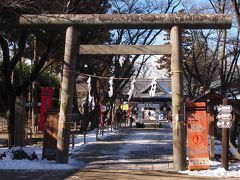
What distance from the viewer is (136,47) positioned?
13.9 meters

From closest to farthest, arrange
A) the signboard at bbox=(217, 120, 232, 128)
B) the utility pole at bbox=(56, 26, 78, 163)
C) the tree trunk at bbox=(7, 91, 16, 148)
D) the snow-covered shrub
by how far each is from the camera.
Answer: the signboard at bbox=(217, 120, 232, 128) → the utility pole at bbox=(56, 26, 78, 163) → the snow-covered shrub → the tree trunk at bbox=(7, 91, 16, 148)

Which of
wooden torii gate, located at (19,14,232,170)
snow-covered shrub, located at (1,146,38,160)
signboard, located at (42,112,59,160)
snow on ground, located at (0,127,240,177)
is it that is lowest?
snow on ground, located at (0,127,240,177)

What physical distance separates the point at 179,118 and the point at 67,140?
3.55 meters

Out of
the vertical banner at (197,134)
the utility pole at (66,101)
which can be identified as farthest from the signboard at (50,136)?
the vertical banner at (197,134)

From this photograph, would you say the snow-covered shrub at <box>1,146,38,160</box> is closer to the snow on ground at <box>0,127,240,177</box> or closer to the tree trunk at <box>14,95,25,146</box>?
the snow on ground at <box>0,127,240,177</box>

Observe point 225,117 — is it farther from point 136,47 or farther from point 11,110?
point 11,110

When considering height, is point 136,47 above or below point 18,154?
above

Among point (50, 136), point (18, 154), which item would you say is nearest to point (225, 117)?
point (50, 136)

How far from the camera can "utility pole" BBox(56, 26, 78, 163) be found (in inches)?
549

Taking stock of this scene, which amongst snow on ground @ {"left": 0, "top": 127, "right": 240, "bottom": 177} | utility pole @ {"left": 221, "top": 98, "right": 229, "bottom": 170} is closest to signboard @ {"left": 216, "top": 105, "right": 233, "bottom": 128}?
utility pole @ {"left": 221, "top": 98, "right": 229, "bottom": 170}

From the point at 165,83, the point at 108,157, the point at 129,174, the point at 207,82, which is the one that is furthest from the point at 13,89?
the point at 165,83

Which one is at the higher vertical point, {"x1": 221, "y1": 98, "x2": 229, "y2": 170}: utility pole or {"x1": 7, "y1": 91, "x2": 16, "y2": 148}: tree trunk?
{"x1": 7, "y1": 91, "x2": 16, "y2": 148}: tree trunk

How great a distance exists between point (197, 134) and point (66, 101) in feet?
13.5

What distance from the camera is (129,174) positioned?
41.0 feet
